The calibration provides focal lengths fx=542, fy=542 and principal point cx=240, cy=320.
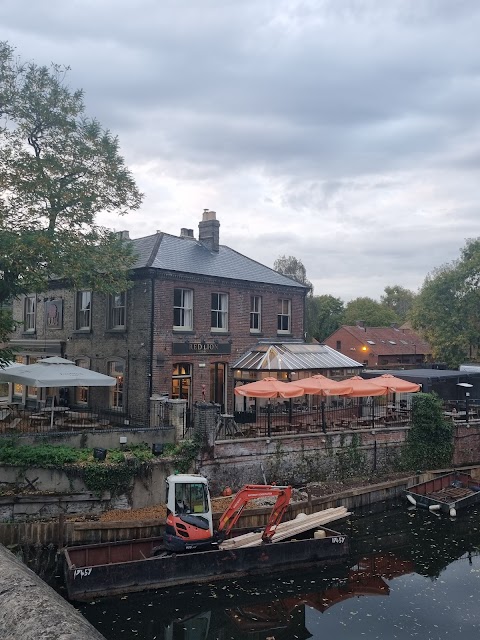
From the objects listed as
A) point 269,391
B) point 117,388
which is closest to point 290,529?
point 269,391

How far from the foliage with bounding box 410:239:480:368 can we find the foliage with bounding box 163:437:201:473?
3090 centimetres

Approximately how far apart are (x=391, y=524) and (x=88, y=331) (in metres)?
16.4

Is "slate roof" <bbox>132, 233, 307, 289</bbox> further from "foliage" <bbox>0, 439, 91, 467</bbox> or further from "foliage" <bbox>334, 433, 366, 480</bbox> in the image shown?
"foliage" <bbox>334, 433, 366, 480</bbox>

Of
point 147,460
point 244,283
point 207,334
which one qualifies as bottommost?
point 147,460

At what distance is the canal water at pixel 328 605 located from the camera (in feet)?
40.9

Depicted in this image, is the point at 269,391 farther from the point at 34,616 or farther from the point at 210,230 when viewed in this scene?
the point at 34,616

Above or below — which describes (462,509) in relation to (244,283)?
below

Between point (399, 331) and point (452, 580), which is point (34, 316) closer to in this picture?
point (452, 580)

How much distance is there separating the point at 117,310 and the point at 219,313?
4.97m

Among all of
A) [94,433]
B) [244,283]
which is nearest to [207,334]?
[244,283]

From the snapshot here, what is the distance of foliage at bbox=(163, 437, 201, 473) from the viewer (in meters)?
19.0

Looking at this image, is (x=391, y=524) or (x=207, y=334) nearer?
(x=391, y=524)

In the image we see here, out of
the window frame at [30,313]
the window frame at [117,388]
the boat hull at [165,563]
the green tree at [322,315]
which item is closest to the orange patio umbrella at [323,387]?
the boat hull at [165,563]

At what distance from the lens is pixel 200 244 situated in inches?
1164
